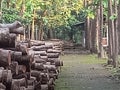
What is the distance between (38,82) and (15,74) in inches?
107

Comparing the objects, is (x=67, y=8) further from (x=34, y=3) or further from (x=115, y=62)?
(x=115, y=62)

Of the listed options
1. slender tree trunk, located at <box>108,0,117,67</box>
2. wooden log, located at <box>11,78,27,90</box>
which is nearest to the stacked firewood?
wooden log, located at <box>11,78,27,90</box>

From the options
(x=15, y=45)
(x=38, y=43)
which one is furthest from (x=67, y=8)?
(x=15, y=45)

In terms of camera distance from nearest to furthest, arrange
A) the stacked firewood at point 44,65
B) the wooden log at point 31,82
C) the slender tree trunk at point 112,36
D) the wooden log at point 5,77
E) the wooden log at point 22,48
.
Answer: the wooden log at point 5,77 < the wooden log at point 22,48 < the wooden log at point 31,82 < the stacked firewood at point 44,65 < the slender tree trunk at point 112,36

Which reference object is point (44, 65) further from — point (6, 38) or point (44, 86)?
point (6, 38)

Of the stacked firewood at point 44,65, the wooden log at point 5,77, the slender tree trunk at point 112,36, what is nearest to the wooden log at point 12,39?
the wooden log at point 5,77

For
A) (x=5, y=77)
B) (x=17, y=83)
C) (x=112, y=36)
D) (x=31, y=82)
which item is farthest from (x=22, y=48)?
(x=112, y=36)

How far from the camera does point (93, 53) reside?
39.8 meters

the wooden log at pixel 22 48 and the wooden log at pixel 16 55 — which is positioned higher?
the wooden log at pixel 22 48

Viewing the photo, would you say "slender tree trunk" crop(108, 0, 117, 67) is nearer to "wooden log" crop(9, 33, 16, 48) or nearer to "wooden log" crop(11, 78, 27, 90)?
"wooden log" crop(11, 78, 27, 90)

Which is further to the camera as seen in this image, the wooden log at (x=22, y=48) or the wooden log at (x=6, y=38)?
the wooden log at (x=22, y=48)

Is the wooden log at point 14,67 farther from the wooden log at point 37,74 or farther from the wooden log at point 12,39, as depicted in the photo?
the wooden log at point 37,74

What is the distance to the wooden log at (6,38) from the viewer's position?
26.4 feet

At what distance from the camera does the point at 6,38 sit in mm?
8156
